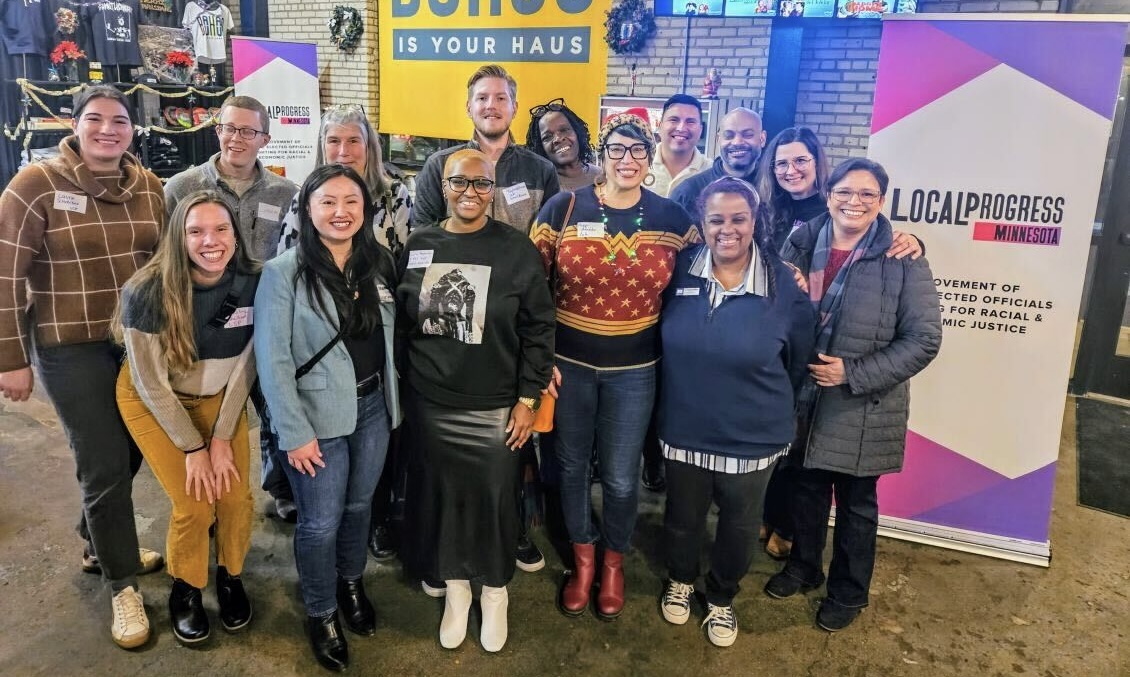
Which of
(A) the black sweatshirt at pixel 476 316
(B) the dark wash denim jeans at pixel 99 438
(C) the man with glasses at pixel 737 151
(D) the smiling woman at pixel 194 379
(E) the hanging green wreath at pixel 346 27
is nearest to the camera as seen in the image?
(D) the smiling woman at pixel 194 379

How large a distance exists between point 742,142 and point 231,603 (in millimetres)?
2718

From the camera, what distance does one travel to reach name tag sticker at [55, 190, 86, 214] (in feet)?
7.55

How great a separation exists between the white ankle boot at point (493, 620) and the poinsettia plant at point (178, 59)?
7555 millimetres

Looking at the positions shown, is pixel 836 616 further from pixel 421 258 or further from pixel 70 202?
pixel 70 202

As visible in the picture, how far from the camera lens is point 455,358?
227 centimetres

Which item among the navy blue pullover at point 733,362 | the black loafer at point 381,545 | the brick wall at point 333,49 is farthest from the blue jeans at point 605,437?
the brick wall at point 333,49

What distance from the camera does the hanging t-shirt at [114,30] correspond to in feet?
23.8

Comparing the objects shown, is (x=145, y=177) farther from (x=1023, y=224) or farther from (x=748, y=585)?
(x=1023, y=224)

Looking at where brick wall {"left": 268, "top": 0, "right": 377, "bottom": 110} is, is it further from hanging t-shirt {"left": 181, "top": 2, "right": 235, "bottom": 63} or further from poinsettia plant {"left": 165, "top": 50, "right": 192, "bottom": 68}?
poinsettia plant {"left": 165, "top": 50, "right": 192, "bottom": 68}

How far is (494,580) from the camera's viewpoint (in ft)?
8.11

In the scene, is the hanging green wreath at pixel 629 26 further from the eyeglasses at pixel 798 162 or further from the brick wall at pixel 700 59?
the eyeglasses at pixel 798 162

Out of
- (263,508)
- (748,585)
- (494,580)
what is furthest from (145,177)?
(748,585)

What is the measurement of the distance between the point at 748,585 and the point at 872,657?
0.51 meters

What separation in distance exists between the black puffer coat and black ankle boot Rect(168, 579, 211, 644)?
6.90 ft
